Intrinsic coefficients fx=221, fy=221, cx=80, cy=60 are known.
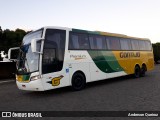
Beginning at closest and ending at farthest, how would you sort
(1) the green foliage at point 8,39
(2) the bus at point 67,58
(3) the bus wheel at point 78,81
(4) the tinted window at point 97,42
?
(2) the bus at point 67,58 < (3) the bus wheel at point 78,81 < (4) the tinted window at point 97,42 < (1) the green foliage at point 8,39

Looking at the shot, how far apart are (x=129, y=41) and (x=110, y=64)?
11.2ft

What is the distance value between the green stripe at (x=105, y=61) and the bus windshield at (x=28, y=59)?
325cm

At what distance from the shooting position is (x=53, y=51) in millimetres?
9797

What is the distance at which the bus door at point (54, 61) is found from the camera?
9375mm

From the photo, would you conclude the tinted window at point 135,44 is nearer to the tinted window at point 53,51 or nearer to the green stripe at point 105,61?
the green stripe at point 105,61

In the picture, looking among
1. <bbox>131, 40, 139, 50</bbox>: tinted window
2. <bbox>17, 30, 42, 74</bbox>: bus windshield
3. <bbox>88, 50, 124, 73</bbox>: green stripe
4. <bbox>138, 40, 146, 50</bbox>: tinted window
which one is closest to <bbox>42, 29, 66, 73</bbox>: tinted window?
<bbox>17, 30, 42, 74</bbox>: bus windshield

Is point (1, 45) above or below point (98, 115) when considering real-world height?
above

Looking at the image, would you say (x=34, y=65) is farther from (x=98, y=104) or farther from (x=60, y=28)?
(x=98, y=104)

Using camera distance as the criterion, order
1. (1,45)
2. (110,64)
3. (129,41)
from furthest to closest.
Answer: (1,45) → (129,41) → (110,64)

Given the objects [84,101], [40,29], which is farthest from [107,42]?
[84,101]

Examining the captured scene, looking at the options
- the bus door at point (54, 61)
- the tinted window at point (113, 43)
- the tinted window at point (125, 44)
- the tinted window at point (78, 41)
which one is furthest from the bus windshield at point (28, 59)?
the tinted window at point (125, 44)

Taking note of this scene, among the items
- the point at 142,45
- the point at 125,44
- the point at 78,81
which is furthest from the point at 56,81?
the point at 142,45

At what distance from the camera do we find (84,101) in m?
8.09

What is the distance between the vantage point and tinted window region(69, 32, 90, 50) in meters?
10.8
